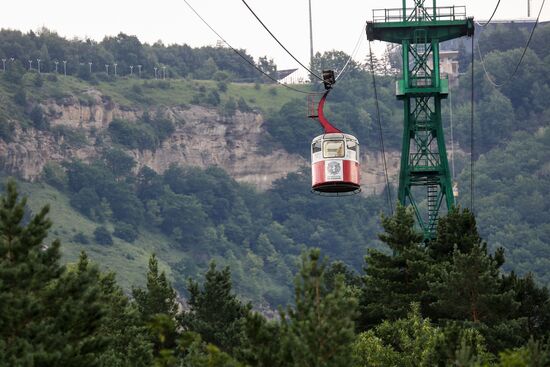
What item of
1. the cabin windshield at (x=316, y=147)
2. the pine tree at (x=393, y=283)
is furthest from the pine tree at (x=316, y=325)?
the pine tree at (x=393, y=283)

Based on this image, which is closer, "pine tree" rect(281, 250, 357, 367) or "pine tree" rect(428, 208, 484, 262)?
"pine tree" rect(281, 250, 357, 367)

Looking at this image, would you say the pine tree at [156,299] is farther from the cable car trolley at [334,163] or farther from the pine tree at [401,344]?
the cable car trolley at [334,163]

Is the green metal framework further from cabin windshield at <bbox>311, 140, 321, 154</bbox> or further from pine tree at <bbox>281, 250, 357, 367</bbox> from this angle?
pine tree at <bbox>281, 250, 357, 367</bbox>

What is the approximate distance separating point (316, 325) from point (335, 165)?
29.8 metres

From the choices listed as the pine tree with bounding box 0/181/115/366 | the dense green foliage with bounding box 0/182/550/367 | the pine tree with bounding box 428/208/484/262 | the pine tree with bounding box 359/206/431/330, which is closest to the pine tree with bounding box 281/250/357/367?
the dense green foliage with bounding box 0/182/550/367

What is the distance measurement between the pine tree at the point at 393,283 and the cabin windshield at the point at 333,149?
9163mm

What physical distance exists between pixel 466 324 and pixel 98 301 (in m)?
23.7

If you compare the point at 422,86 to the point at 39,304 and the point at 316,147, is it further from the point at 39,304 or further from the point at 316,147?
the point at 39,304

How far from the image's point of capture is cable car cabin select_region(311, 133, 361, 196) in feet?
269

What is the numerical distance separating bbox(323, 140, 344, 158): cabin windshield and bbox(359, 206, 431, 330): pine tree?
916cm

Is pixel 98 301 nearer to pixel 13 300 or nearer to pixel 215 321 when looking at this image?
pixel 13 300

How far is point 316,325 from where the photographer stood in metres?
52.8

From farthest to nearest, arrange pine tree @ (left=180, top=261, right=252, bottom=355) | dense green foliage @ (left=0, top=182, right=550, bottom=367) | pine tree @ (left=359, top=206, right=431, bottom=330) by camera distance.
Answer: pine tree @ (left=180, top=261, right=252, bottom=355) < pine tree @ (left=359, top=206, right=431, bottom=330) < dense green foliage @ (left=0, top=182, right=550, bottom=367)

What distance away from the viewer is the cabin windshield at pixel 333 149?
8250cm
